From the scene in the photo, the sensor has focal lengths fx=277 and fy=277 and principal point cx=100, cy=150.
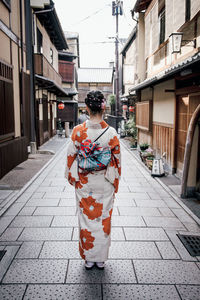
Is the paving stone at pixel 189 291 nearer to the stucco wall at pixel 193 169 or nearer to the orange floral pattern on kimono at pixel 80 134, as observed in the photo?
the orange floral pattern on kimono at pixel 80 134

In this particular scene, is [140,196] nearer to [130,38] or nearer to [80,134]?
[80,134]

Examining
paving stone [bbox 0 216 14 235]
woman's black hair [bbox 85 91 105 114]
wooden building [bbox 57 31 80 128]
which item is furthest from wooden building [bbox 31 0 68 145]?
woman's black hair [bbox 85 91 105 114]

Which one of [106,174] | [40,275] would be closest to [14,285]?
[40,275]

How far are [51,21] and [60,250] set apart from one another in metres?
17.9

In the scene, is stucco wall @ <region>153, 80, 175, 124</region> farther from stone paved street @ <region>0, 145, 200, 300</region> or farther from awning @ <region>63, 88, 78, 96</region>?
awning @ <region>63, 88, 78, 96</region>

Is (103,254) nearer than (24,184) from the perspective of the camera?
Yes

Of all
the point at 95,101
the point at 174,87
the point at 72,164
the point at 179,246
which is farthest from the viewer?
the point at 174,87

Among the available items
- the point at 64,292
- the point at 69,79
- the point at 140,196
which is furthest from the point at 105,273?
the point at 69,79

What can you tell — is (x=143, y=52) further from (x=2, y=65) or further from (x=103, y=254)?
(x=103, y=254)

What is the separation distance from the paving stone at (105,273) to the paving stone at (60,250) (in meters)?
0.21

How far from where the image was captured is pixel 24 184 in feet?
27.3

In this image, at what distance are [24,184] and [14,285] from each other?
5059mm

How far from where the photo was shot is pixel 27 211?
6074 millimetres

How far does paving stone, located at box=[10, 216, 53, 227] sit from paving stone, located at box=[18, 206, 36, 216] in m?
0.17
